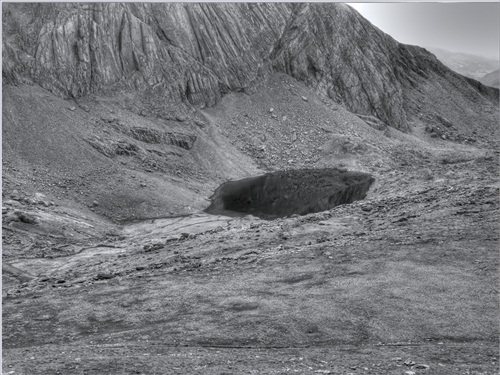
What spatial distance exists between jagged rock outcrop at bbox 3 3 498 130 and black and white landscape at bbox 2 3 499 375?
0.33 meters

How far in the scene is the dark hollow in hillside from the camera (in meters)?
47.5

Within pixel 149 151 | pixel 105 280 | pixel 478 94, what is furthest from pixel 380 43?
pixel 105 280

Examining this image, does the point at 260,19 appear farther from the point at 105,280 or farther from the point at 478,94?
the point at 105,280

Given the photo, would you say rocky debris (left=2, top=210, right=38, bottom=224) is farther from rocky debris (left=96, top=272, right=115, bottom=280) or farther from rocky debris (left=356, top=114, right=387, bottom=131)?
rocky debris (left=356, top=114, right=387, bottom=131)

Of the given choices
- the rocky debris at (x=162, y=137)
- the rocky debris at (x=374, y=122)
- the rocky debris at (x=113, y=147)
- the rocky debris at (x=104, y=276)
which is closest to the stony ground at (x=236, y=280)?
the rocky debris at (x=104, y=276)

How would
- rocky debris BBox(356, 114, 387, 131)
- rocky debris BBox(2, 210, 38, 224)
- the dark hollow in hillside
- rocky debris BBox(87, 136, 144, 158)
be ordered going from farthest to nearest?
rocky debris BBox(356, 114, 387, 131) < rocky debris BBox(87, 136, 144, 158) < the dark hollow in hillside < rocky debris BBox(2, 210, 38, 224)

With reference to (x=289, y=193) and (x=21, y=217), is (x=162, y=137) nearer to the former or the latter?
(x=289, y=193)

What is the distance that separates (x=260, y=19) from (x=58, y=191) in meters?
58.4

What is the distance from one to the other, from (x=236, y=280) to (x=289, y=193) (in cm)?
3348

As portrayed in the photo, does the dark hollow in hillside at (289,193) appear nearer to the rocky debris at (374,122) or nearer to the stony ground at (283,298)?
the stony ground at (283,298)

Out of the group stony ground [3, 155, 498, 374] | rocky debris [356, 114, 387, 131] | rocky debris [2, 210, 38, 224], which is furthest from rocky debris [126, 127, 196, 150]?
rocky debris [356, 114, 387, 131]

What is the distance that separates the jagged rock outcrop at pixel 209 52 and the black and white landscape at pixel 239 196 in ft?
1.07

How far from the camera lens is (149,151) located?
57.7 m

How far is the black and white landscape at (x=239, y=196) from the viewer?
15469 mm
